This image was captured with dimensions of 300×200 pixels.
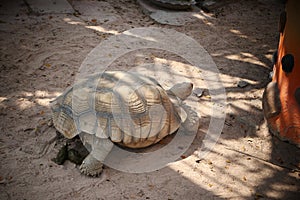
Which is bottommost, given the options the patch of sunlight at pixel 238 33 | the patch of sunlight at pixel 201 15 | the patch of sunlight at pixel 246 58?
the patch of sunlight at pixel 246 58

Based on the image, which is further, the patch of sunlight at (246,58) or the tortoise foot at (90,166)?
the patch of sunlight at (246,58)

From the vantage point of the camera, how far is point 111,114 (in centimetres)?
325

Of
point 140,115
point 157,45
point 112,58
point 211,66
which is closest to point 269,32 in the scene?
point 211,66

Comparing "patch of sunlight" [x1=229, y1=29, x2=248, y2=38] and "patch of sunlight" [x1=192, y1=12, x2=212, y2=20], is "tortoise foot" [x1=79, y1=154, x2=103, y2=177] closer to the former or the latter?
"patch of sunlight" [x1=229, y1=29, x2=248, y2=38]

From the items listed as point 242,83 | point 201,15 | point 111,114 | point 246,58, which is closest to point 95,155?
point 111,114

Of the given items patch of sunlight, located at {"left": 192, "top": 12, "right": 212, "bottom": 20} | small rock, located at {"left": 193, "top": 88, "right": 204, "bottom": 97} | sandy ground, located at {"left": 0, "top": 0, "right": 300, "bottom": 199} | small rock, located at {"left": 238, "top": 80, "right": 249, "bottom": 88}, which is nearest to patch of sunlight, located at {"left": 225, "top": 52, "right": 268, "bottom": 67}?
sandy ground, located at {"left": 0, "top": 0, "right": 300, "bottom": 199}

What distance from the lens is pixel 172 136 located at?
389 centimetres

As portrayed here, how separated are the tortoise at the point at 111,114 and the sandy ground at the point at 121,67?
323 mm

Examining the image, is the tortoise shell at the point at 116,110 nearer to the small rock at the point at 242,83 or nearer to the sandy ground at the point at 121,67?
the sandy ground at the point at 121,67

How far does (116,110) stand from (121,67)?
1.85m

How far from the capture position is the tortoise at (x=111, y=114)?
3252 millimetres

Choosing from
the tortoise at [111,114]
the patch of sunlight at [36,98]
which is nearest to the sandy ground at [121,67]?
the patch of sunlight at [36,98]

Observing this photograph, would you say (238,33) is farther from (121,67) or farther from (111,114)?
(111,114)

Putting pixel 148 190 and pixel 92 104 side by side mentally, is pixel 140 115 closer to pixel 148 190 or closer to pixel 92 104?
pixel 92 104
